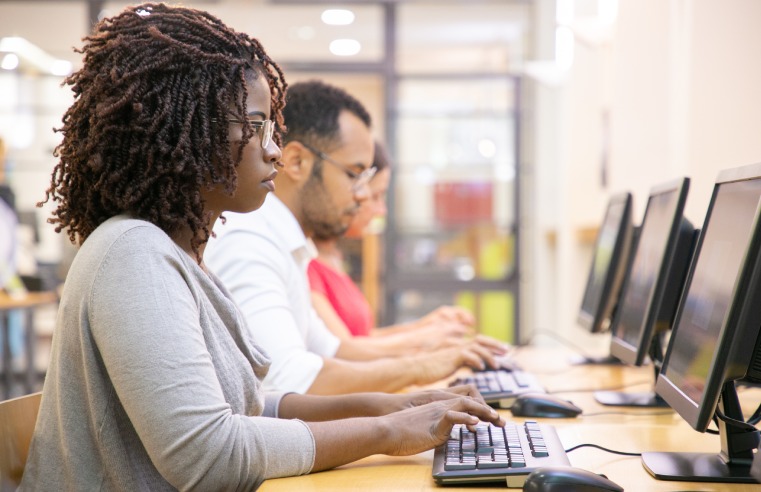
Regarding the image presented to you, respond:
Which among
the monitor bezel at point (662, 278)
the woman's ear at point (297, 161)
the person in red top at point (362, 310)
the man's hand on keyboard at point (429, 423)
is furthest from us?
the person in red top at point (362, 310)

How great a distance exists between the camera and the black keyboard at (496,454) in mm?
1062

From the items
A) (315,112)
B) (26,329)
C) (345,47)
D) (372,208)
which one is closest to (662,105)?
(372,208)

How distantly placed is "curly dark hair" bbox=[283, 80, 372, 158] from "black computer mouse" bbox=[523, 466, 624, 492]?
136cm

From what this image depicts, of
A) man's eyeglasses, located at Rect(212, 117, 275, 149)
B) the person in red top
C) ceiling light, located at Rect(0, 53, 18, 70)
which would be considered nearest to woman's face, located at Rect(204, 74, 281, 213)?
man's eyeglasses, located at Rect(212, 117, 275, 149)

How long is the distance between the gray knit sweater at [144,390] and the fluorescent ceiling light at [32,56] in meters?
5.21

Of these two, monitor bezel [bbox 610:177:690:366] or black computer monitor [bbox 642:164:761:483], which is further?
monitor bezel [bbox 610:177:690:366]

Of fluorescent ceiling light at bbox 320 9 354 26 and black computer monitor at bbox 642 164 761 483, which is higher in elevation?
fluorescent ceiling light at bbox 320 9 354 26

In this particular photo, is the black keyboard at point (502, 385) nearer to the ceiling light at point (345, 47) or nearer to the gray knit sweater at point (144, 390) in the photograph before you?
the gray knit sweater at point (144, 390)

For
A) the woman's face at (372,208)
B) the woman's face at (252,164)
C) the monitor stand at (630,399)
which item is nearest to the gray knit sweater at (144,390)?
the woman's face at (252,164)

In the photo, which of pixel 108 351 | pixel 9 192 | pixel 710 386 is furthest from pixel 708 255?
pixel 9 192

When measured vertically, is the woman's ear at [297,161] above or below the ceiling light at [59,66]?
below

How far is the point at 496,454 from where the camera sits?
3.68 feet

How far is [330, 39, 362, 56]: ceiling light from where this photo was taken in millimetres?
5969

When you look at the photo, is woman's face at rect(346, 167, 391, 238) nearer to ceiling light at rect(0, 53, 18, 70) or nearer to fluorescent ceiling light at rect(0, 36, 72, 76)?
fluorescent ceiling light at rect(0, 36, 72, 76)
